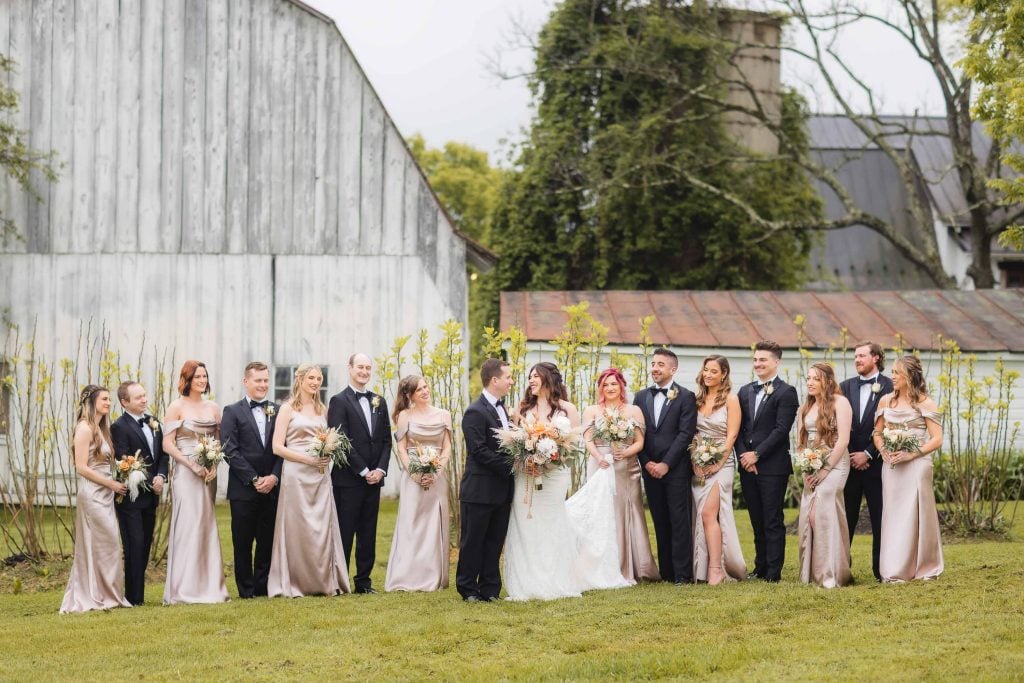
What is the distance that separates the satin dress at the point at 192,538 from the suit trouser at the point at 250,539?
164mm

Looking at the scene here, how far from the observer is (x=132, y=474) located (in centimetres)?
977

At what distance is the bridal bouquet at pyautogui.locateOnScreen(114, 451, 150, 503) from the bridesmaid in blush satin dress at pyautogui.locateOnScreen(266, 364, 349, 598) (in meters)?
1.01

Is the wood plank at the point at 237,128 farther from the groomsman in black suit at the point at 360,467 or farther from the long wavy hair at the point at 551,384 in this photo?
the long wavy hair at the point at 551,384

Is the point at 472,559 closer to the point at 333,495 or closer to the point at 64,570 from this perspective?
the point at 333,495

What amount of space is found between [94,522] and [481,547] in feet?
9.74

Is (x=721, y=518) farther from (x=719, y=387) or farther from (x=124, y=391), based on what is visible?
(x=124, y=391)

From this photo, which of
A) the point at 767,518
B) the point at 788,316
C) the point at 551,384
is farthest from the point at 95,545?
the point at 788,316

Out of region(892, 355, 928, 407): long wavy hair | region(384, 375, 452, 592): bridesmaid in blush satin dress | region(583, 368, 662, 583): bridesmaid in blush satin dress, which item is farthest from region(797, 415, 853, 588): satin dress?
region(384, 375, 452, 592): bridesmaid in blush satin dress

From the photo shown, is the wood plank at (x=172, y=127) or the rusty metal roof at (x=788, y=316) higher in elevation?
the wood plank at (x=172, y=127)

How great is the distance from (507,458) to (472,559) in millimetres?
796

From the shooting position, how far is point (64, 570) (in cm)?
1214

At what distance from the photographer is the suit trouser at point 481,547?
9.36 meters

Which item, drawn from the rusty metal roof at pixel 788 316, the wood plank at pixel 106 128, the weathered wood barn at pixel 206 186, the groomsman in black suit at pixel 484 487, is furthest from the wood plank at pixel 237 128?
→ the groomsman in black suit at pixel 484 487

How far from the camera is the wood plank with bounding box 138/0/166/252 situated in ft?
59.1
